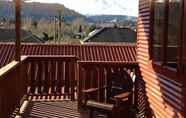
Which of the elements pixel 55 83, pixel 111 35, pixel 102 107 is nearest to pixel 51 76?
pixel 55 83

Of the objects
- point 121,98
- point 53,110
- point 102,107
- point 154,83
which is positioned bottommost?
point 53,110

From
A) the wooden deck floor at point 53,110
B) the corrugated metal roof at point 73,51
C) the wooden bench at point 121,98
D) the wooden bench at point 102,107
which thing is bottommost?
the wooden deck floor at point 53,110

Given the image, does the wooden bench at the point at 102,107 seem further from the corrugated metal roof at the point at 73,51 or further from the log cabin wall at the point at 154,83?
the corrugated metal roof at the point at 73,51

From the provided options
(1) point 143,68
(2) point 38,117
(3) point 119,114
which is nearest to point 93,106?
(3) point 119,114

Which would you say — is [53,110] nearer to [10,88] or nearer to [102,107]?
[102,107]

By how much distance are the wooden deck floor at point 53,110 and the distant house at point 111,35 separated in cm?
3692

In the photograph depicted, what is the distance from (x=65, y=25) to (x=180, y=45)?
243 ft

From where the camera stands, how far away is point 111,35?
48312mm

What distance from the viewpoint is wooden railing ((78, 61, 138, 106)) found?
24.3 feet

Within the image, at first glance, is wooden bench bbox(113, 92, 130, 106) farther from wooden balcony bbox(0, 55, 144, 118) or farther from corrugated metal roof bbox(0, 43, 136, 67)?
corrugated metal roof bbox(0, 43, 136, 67)

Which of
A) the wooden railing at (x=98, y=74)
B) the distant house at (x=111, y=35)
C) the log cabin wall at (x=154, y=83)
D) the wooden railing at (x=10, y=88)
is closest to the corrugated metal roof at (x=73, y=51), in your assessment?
the log cabin wall at (x=154, y=83)

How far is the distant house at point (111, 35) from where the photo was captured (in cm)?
4688

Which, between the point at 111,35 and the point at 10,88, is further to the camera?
the point at 111,35

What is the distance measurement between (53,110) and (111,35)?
41027 millimetres
